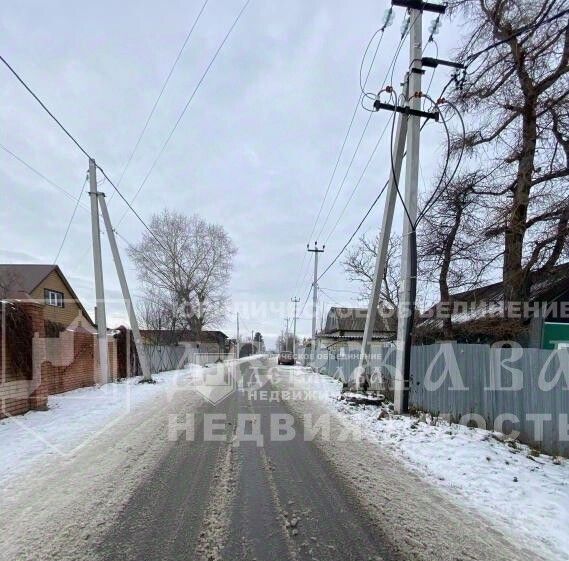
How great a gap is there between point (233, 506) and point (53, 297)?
29078 mm

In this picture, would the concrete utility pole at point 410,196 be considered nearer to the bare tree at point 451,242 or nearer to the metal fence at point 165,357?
the bare tree at point 451,242

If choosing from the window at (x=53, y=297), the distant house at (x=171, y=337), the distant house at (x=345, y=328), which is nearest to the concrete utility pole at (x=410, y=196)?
the distant house at (x=171, y=337)

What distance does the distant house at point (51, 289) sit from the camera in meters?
26.8

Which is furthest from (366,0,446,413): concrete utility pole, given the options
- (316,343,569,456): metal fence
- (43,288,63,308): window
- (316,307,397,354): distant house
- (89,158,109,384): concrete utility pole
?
(316,307,397,354): distant house

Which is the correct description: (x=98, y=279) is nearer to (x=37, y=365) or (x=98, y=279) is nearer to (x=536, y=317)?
(x=37, y=365)

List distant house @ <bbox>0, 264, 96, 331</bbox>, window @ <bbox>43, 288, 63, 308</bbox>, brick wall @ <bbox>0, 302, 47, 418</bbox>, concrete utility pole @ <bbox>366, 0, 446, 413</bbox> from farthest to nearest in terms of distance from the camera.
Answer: window @ <bbox>43, 288, 63, 308</bbox>, distant house @ <bbox>0, 264, 96, 331</bbox>, concrete utility pole @ <bbox>366, 0, 446, 413</bbox>, brick wall @ <bbox>0, 302, 47, 418</bbox>

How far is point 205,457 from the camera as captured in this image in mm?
6453

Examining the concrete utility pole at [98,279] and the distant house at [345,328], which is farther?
the distant house at [345,328]

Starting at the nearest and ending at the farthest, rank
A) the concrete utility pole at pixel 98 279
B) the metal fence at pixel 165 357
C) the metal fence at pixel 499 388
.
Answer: the metal fence at pixel 499 388
the concrete utility pole at pixel 98 279
the metal fence at pixel 165 357

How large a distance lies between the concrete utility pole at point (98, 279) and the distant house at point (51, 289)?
33.1 ft

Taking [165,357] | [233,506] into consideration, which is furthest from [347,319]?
[233,506]

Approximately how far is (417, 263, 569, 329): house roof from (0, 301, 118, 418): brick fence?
12648 millimetres

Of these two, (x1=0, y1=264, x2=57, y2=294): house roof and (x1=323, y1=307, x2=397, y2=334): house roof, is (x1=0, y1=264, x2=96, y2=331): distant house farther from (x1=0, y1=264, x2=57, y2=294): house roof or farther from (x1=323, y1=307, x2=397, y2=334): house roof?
(x1=323, y1=307, x2=397, y2=334): house roof

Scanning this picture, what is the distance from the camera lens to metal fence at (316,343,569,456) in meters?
6.97
